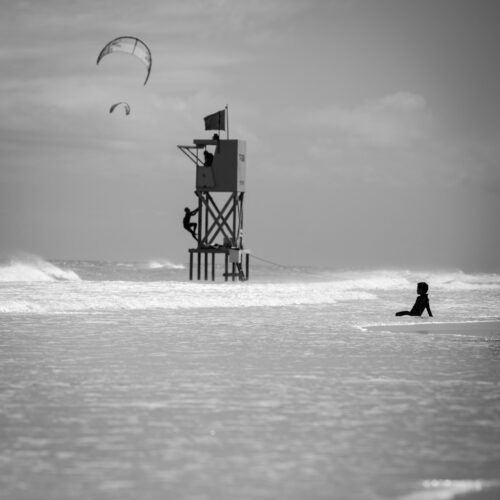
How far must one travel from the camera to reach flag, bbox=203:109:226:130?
41.7m

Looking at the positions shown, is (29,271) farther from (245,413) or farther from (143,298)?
(245,413)

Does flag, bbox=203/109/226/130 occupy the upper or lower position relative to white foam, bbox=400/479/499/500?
upper

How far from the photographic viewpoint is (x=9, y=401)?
24.4ft

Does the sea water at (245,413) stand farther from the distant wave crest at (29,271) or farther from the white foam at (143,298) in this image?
the distant wave crest at (29,271)

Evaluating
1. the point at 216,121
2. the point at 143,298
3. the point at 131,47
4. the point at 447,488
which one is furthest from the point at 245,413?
the point at 216,121

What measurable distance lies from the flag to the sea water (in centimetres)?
2760

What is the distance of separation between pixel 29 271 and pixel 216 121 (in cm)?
1420

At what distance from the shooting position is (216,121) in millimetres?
41844

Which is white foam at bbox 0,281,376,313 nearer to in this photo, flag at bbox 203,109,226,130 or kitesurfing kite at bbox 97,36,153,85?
kitesurfing kite at bbox 97,36,153,85

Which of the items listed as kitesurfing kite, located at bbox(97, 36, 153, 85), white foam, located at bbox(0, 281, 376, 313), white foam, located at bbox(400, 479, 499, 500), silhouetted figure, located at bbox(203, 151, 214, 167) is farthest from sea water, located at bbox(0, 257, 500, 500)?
silhouetted figure, located at bbox(203, 151, 214, 167)

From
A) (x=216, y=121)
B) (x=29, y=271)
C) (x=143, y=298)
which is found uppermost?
(x=216, y=121)

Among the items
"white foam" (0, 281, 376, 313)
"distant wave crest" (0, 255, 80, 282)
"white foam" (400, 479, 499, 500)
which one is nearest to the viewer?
"white foam" (400, 479, 499, 500)

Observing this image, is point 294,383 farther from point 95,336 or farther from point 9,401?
point 95,336

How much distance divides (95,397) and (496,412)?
3335mm
